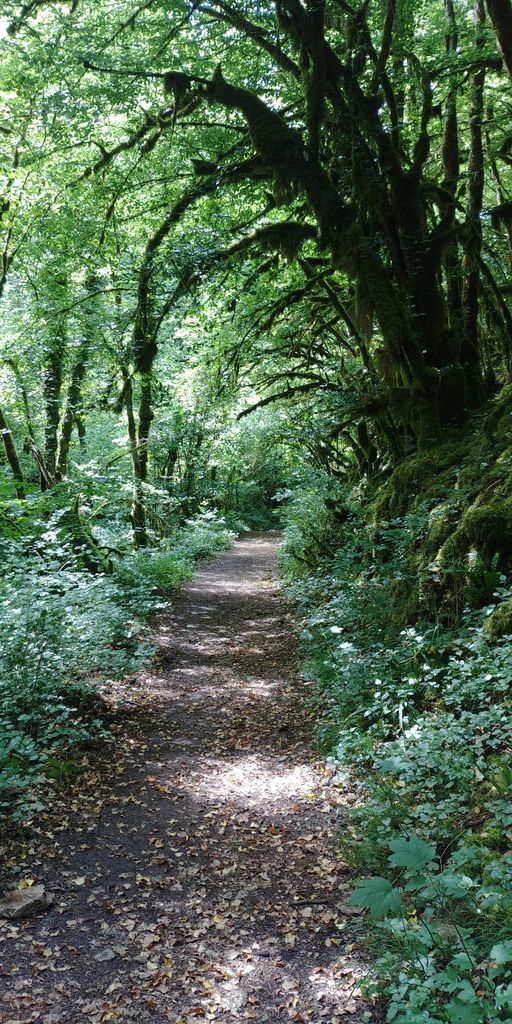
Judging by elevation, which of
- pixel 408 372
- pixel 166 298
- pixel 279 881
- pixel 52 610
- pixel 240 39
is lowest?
pixel 279 881

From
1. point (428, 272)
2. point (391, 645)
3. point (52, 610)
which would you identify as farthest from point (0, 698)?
point (428, 272)

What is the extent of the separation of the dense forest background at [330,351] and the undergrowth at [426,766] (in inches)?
1.0

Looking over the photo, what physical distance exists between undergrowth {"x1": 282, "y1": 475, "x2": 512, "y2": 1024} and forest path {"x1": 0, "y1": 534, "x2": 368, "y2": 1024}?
0.32 metres

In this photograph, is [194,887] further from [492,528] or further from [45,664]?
[492,528]

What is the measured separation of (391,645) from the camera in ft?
20.7

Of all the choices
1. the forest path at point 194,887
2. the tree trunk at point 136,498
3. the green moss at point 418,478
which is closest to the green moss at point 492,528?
the green moss at point 418,478

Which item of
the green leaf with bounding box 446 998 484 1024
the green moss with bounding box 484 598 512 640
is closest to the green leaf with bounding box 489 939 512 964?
the green leaf with bounding box 446 998 484 1024

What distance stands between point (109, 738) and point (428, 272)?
714 cm

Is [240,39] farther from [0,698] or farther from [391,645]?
[0,698]

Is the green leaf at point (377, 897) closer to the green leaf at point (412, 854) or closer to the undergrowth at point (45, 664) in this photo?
the green leaf at point (412, 854)

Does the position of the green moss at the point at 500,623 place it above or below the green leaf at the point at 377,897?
above

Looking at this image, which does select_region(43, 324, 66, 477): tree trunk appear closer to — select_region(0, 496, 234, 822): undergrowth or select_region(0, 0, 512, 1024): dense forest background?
select_region(0, 0, 512, 1024): dense forest background

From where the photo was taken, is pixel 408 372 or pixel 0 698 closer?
pixel 0 698

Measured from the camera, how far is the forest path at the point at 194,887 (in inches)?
124
